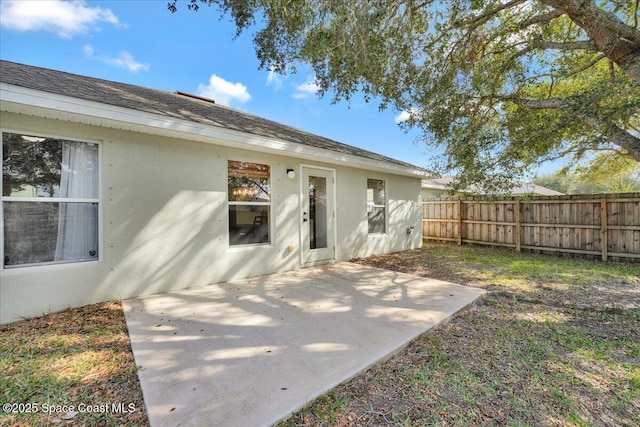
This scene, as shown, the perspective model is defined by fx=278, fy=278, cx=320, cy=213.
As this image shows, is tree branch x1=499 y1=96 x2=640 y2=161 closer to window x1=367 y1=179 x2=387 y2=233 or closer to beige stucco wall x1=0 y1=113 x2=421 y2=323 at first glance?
window x1=367 y1=179 x2=387 y2=233

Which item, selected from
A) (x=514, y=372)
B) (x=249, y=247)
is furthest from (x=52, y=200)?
(x=514, y=372)

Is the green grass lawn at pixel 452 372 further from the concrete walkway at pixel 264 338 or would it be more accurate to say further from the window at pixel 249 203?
the window at pixel 249 203

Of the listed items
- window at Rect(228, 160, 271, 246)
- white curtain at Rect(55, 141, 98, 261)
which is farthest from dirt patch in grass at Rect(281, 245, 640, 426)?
white curtain at Rect(55, 141, 98, 261)

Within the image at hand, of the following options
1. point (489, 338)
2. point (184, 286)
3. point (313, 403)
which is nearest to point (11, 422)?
point (313, 403)

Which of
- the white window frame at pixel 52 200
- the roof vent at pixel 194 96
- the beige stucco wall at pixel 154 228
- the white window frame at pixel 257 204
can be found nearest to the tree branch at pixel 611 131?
the beige stucco wall at pixel 154 228

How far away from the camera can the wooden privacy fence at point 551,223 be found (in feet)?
22.5

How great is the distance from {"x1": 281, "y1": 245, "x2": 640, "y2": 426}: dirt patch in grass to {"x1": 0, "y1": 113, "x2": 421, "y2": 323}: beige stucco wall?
3.55 m

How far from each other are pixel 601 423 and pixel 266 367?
240 cm

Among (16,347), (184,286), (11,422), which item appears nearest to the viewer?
(11,422)

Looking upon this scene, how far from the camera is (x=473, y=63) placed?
577cm

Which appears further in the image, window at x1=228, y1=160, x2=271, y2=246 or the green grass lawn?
window at x1=228, y1=160, x2=271, y2=246

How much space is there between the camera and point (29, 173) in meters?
3.52

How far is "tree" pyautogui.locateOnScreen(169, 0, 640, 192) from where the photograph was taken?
3.99m

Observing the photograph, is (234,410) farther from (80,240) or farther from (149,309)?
(80,240)
